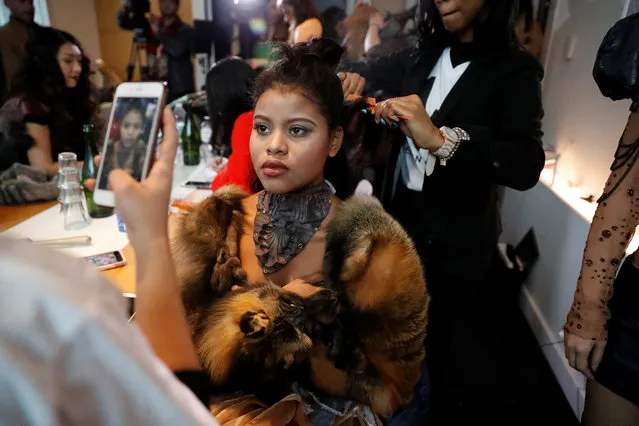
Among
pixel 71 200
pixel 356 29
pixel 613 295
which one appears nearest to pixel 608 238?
pixel 613 295

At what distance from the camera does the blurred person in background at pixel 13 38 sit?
74.3 inches

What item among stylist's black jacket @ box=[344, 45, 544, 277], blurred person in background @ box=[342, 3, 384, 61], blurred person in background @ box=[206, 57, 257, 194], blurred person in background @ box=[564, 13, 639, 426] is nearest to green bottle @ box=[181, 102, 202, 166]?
blurred person in background @ box=[206, 57, 257, 194]

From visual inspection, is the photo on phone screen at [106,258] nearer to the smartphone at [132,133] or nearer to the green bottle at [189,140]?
the smartphone at [132,133]

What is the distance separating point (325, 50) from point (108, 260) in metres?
0.76

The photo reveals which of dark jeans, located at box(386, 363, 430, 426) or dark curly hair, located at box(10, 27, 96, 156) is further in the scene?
dark curly hair, located at box(10, 27, 96, 156)

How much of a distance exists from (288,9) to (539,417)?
234cm

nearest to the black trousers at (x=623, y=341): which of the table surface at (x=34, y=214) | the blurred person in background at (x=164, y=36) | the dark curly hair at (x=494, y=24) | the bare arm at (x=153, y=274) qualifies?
the dark curly hair at (x=494, y=24)

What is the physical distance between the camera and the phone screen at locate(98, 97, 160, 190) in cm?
59

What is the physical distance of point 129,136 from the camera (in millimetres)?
645

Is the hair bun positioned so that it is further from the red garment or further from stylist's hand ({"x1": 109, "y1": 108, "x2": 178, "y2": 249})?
stylist's hand ({"x1": 109, "y1": 108, "x2": 178, "y2": 249})

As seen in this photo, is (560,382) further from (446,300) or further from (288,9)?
(288,9)

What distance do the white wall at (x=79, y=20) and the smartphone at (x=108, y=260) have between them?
1.90 meters

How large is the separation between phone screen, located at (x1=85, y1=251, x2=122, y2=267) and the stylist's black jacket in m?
0.76

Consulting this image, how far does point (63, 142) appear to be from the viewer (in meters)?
1.87
